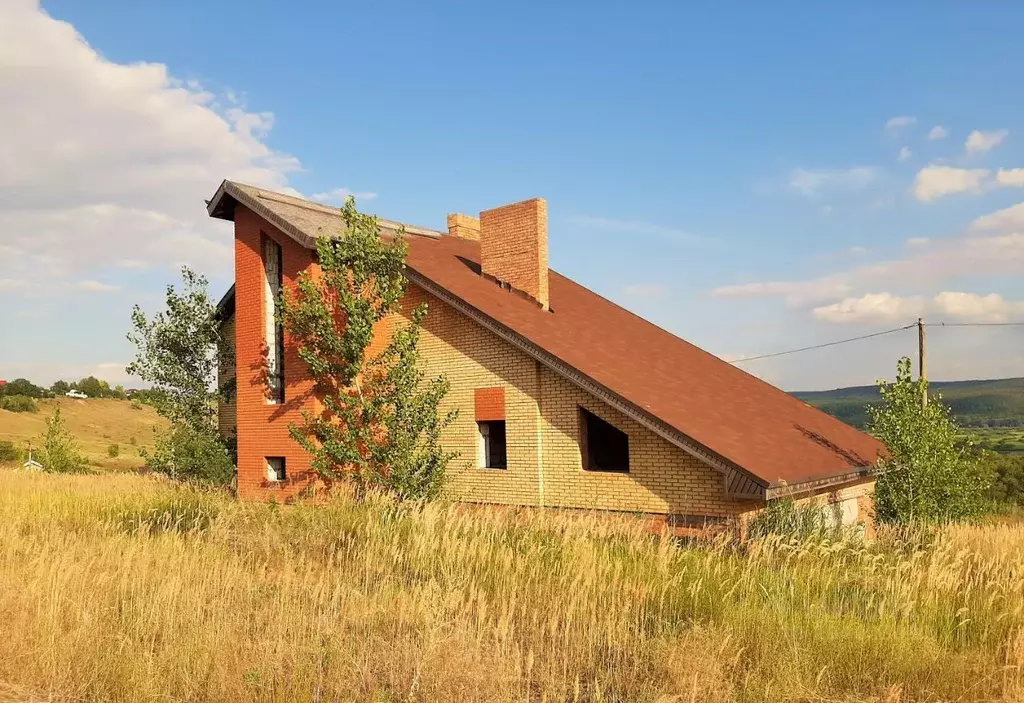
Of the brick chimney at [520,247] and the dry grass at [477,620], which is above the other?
the brick chimney at [520,247]

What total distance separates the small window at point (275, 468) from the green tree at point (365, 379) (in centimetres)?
257

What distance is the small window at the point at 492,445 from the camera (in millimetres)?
14680

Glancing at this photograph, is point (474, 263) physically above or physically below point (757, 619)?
above

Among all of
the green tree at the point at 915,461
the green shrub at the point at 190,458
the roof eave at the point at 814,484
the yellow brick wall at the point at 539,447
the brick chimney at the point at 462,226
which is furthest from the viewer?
the brick chimney at the point at 462,226

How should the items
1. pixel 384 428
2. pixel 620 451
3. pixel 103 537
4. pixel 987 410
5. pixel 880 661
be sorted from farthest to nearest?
pixel 987 410
pixel 620 451
pixel 384 428
pixel 103 537
pixel 880 661

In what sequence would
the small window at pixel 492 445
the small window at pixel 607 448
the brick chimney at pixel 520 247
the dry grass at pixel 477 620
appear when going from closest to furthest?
the dry grass at pixel 477 620, the small window at pixel 492 445, the brick chimney at pixel 520 247, the small window at pixel 607 448

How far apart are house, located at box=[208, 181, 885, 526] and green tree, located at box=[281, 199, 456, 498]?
0.97m

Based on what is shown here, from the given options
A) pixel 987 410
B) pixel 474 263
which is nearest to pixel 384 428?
pixel 474 263

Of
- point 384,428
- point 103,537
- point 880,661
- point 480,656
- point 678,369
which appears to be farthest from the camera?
point 678,369

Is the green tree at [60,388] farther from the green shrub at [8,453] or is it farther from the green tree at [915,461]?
the green tree at [915,461]

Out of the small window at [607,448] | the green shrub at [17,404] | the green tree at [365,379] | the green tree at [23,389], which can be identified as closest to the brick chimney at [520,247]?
the green tree at [365,379]

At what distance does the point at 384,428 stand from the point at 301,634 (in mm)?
9259

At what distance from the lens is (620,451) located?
17.6 meters

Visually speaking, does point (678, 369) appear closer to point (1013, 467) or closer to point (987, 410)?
point (1013, 467)
